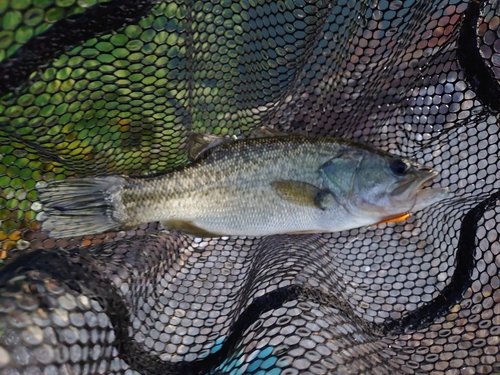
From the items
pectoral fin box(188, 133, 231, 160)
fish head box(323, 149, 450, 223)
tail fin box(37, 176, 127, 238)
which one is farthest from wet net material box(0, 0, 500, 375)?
fish head box(323, 149, 450, 223)

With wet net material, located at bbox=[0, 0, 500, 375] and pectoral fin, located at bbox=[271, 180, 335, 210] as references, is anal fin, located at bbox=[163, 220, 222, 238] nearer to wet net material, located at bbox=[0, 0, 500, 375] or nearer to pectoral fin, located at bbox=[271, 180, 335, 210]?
wet net material, located at bbox=[0, 0, 500, 375]

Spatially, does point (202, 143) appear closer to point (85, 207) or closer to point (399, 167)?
point (85, 207)

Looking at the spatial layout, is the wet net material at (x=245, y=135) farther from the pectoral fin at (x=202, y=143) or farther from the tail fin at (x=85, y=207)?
the pectoral fin at (x=202, y=143)

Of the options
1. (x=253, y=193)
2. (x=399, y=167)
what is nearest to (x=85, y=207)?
(x=253, y=193)

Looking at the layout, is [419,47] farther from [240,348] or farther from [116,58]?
[240,348]

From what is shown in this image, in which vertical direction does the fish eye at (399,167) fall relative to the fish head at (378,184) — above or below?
above

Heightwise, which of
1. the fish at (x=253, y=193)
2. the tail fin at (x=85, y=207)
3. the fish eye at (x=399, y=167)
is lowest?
the tail fin at (x=85, y=207)

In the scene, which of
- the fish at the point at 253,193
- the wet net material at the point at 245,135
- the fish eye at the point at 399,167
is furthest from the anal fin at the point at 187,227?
the fish eye at the point at 399,167

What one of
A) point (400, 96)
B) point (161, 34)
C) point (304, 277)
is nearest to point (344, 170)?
point (304, 277)
